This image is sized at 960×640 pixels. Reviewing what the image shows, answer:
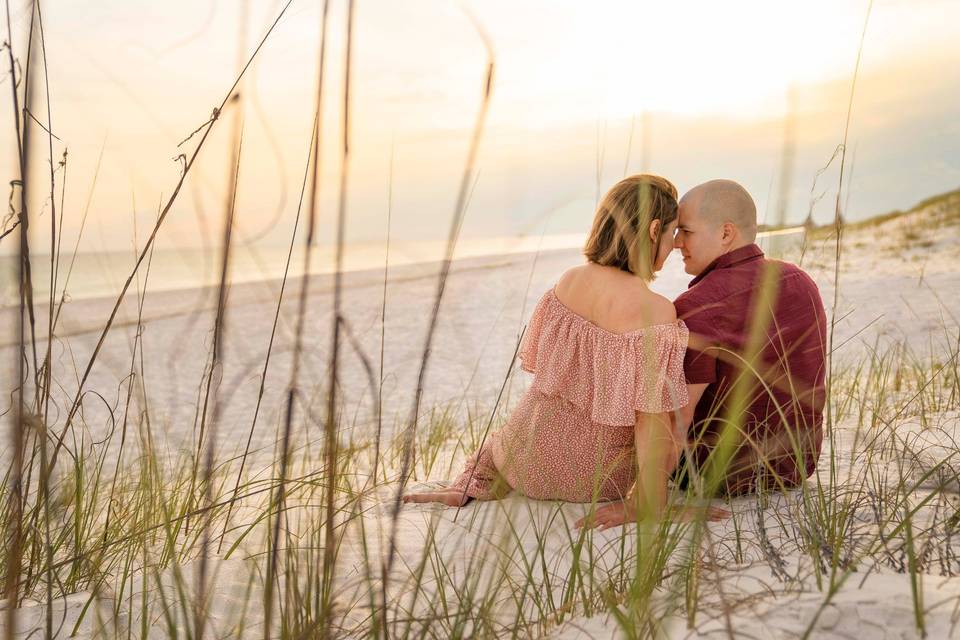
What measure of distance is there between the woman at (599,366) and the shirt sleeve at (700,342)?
0.05 meters

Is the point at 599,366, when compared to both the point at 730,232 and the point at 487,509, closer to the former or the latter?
the point at 730,232

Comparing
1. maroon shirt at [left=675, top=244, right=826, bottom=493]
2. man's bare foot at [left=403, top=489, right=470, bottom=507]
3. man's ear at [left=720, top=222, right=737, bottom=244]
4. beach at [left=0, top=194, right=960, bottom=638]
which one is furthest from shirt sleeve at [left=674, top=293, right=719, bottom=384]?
man's bare foot at [left=403, top=489, right=470, bottom=507]

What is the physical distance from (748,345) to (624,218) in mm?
556

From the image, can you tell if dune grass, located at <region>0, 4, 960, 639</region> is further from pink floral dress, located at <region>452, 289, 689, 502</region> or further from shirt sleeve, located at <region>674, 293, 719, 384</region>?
shirt sleeve, located at <region>674, 293, 719, 384</region>

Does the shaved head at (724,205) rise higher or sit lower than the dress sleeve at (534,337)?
higher

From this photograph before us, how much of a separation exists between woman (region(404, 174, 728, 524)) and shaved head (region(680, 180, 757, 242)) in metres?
0.09

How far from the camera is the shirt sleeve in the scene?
257 centimetres

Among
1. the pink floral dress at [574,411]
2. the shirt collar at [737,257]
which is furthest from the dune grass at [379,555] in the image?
the shirt collar at [737,257]

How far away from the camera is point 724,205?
2730 mm

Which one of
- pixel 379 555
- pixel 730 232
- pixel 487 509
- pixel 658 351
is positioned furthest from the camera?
pixel 730 232

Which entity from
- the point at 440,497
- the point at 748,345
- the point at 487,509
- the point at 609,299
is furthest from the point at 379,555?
the point at 748,345

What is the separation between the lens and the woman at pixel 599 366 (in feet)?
8.43

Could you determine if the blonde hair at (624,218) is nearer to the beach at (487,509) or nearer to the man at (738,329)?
the man at (738,329)

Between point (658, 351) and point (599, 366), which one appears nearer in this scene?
point (658, 351)
